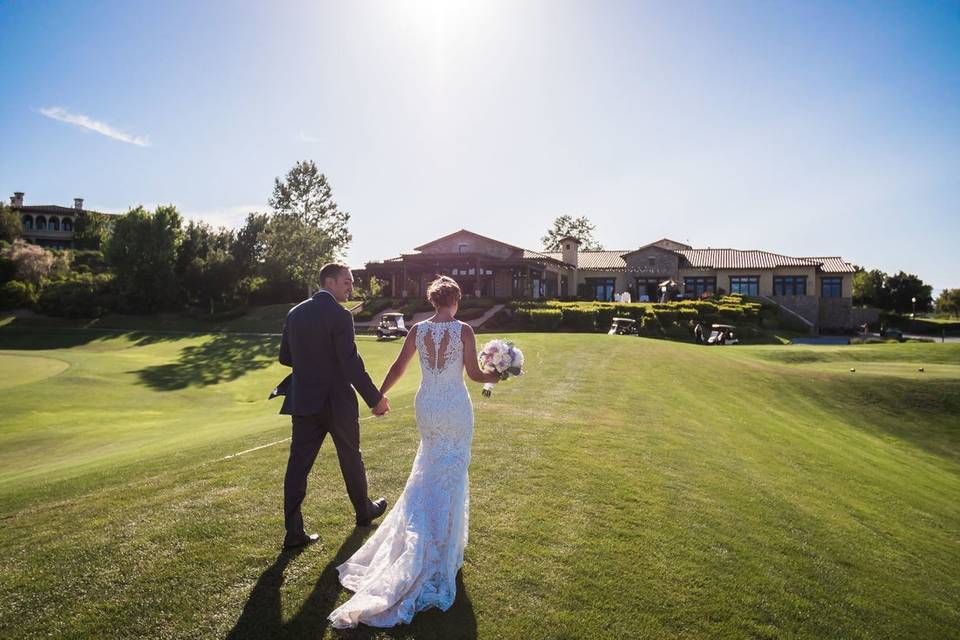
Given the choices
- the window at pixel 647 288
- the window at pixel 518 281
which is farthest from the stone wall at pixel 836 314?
the window at pixel 518 281

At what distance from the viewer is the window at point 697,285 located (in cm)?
5431

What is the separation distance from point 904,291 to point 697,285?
42.2 metres

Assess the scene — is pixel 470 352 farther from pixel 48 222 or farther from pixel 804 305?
pixel 48 222

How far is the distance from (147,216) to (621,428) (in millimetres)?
57475

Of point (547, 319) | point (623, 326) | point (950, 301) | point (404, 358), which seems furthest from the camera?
point (950, 301)

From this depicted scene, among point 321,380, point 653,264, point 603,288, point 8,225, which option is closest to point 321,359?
point 321,380

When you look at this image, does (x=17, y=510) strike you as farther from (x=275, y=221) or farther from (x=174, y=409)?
(x=275, y=221)

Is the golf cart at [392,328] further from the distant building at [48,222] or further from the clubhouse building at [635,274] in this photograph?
the distant building at [48,222]

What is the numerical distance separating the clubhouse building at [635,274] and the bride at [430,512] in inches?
1653

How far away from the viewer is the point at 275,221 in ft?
189

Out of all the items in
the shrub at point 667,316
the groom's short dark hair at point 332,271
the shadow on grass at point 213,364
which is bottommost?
the shadow on grass at point 213,364

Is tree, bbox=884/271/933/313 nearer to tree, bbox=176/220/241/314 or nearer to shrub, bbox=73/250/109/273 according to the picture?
tree, bbox=176/220/241/314

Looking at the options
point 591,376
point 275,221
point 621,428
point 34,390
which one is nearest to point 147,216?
point 275,221

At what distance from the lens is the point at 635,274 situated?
184 ft
